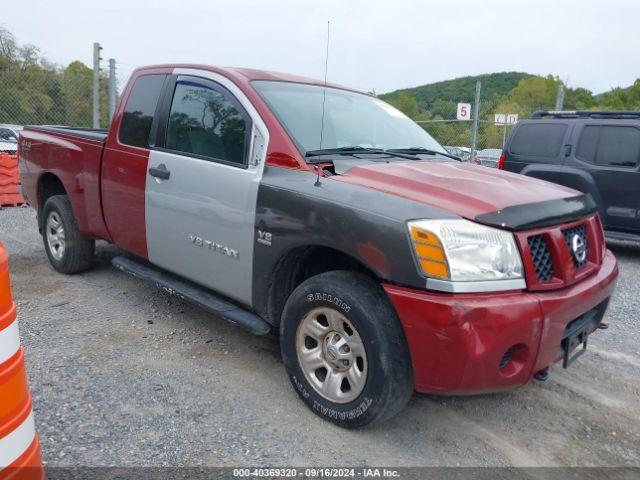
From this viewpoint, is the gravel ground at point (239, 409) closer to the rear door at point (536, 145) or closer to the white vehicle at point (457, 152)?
the white vehicle at point (457, 152)

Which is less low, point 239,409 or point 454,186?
point 454,186

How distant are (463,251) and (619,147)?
225 inches

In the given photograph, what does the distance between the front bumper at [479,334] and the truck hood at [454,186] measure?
419 mm

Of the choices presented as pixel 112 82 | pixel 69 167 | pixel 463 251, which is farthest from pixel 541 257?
pixel 112 82

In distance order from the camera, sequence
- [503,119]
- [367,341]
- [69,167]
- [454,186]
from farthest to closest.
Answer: [503,119] → [69,167] → [454,186] → [367,341]

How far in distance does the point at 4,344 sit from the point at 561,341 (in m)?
2.36

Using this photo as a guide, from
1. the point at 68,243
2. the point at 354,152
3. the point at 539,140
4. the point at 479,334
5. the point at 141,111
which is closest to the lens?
the point at 479,334

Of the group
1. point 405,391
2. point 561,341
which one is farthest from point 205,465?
point 561,341

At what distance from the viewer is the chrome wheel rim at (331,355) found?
2.64m

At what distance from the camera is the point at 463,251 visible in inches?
92.0

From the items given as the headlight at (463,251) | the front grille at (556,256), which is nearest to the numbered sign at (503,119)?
the front grille at (556,256)

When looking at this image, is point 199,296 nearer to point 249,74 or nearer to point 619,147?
point 249,74

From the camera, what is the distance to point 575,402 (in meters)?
3.18

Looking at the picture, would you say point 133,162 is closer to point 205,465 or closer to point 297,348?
point 297,348
